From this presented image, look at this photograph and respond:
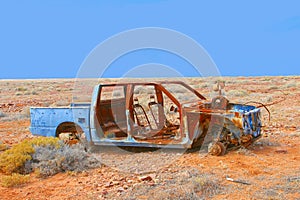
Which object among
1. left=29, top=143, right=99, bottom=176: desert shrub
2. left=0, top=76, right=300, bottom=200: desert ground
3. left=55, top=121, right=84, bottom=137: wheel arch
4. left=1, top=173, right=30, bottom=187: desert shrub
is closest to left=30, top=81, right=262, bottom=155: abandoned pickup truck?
left=55, top=121, right=84, bottom=137: wheel arch

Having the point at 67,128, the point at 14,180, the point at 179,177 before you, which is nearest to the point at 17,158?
the point at 14,180

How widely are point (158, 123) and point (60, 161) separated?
2.72m

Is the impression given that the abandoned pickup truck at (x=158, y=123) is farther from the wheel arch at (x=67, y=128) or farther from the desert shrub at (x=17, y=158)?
the desert shrub at (x=17, y=158)

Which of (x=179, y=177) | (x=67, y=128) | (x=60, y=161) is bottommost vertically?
(x=179, y=177)

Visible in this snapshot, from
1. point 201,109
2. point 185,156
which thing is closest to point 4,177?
point 185,156

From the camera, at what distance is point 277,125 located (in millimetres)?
10562

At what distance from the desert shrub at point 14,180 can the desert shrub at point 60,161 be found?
347 millimetres

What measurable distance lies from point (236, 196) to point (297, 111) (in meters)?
9.34

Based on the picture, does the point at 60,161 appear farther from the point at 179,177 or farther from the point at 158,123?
the point at 158,123

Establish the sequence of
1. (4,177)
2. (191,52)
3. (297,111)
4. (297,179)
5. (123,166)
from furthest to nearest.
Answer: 1. (297,111)
2. (191,52)
3. (123,166)
4. (4,177)
5. (297,179)

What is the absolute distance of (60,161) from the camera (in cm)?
663

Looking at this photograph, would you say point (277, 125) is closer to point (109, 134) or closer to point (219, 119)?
point (219, 119)

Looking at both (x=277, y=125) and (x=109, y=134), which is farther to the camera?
(x=277, y=125)

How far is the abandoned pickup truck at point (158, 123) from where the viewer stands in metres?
7.03
